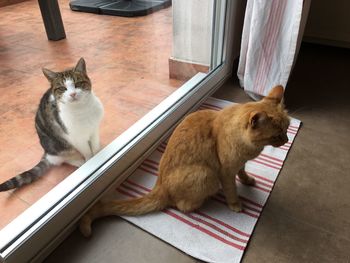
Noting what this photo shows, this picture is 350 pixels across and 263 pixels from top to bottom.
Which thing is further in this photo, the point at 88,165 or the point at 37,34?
A: the point at 37,34

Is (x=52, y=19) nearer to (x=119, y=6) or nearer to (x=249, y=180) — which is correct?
(x=119, y=6)

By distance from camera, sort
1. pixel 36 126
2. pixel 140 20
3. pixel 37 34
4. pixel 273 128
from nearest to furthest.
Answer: pixel 273 128
pixel 36 126
pixel 37 34
pixel 140 20

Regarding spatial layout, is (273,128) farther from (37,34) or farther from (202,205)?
(37,34)

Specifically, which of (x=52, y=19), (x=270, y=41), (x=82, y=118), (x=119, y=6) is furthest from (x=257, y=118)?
(x=119, y=6)

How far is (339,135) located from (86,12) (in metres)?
1.82

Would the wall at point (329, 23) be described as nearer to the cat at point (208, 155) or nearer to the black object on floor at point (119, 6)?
the black object on floor at point (119, 6)

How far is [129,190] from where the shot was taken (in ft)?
3.95

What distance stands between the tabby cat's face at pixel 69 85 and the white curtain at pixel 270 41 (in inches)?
37.6

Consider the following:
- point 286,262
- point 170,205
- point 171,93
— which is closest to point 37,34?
point 171,93

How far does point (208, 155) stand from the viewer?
3.30 feet

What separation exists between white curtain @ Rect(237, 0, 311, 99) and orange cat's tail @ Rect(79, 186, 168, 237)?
0.95 meters

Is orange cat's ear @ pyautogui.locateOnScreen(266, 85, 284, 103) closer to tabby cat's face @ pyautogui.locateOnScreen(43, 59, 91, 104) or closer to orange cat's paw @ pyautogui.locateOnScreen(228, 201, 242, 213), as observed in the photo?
orange cat's paw @ pyautogui.locateOnScreen(228, 201, 242, 213)

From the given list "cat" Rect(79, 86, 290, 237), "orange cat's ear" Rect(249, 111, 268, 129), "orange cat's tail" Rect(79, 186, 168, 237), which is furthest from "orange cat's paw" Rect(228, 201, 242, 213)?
"orange cat's ear" Rect(249, 111, 268, 129)

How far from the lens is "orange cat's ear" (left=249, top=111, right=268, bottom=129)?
837mm
